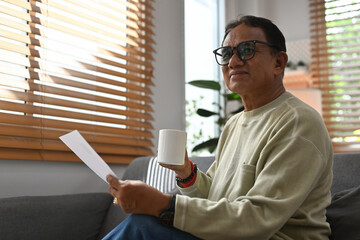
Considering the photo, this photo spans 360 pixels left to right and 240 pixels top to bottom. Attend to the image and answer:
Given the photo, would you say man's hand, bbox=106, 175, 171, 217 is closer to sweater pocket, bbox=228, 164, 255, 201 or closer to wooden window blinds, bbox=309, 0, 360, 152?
sweater pocket, bbox=228, 164, 255, 201

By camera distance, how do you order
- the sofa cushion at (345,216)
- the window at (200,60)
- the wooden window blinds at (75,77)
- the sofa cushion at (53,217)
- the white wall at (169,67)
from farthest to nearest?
the window at (200,60) → the white wall at (169,67) → the wooden window blinds at (75,77) → the sofa cushion at (53,217) → the sofa cushion at (345,216)

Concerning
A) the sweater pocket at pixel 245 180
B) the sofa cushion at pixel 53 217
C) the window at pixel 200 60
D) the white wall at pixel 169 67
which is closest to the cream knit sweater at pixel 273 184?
the sweater pocket at pixel 245 180

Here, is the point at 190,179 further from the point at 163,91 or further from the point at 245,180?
the point at 163,91

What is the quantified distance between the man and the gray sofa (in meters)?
0.19

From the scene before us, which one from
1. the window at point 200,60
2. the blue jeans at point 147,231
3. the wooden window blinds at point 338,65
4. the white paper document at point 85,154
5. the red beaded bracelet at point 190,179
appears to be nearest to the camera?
the blue jeans at point 147,231

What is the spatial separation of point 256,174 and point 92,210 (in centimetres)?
108

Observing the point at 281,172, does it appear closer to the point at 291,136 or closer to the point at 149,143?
the point at 291,136

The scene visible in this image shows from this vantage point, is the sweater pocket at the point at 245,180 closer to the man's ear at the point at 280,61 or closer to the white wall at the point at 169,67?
→ the man's ear at the point at 280,61

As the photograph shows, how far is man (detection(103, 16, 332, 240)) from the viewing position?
3.26 feet

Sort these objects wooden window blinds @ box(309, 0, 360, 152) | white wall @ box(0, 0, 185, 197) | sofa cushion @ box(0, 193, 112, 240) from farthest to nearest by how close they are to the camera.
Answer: wooden window blinds @ box(309, 0, 360, 152), white wall @ box(0, 0, 185, 197), sofa cushion @ box(0, 193, 112, 240)

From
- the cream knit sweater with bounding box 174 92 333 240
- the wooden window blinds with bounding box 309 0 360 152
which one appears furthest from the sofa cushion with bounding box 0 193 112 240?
the wooden window blinds with bounding box 309 0 360 152

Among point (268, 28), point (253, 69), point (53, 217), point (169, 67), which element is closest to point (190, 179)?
point (253, 69)

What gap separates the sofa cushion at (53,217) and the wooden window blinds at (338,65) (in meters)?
2.53

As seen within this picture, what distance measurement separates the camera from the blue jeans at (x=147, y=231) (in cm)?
97
